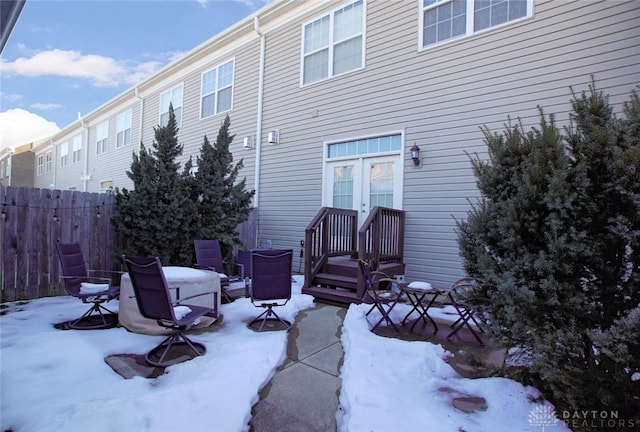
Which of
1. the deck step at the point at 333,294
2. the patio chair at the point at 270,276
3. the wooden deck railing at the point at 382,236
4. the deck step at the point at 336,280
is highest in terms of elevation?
the wooden deck railing at the point at 382,236

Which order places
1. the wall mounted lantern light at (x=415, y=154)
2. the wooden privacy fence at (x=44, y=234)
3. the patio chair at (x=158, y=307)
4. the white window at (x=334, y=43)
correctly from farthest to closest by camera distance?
the white window at (x=334, y=43) → the wall mounted lantern light at (x=415, y=154) → the wooden privacy fence at (x=44, y=234) → the patio chair at (x=158, y=307)

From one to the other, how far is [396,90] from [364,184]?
1829 millimetres

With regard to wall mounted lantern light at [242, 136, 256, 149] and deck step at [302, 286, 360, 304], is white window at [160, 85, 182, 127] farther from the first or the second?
deck step at [302, 286, 360, 304]

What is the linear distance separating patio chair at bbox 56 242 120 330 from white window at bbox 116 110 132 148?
11.0 metres

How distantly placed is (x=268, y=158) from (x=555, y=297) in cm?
733

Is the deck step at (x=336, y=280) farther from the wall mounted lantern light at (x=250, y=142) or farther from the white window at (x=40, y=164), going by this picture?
the white window at (x=40, y=164)

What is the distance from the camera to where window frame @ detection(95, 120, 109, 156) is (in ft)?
51.2

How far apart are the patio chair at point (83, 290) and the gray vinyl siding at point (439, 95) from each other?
14.1 feet

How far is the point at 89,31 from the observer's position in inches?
366

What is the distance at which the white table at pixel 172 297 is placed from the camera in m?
3.83

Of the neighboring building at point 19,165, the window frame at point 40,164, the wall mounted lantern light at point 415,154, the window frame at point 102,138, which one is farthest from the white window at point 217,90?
the neighboring building at point 19,165

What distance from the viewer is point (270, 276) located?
416cm

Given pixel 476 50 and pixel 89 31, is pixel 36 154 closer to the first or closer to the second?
pixel 89 31

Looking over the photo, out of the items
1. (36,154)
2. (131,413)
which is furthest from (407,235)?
(36,154)
